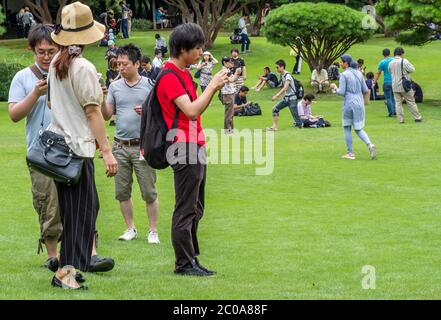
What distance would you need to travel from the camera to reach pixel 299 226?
11.3 meters

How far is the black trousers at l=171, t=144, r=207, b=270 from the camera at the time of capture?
7.73 meters

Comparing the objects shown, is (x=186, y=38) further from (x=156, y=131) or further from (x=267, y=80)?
(x=267, y=80)

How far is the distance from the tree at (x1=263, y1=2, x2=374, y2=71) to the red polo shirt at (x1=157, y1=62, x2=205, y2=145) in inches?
976

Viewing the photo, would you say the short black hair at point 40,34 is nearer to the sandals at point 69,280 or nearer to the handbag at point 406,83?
the sandals at point 69,280

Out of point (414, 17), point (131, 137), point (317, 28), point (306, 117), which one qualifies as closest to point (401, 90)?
point (306, 117)

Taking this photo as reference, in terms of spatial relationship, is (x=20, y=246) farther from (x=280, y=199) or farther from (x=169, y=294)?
(x=280, y=199)

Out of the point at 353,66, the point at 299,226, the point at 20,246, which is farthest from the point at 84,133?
the point at 353,66

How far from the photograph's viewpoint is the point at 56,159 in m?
6.94

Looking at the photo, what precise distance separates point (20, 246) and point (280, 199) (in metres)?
4.76

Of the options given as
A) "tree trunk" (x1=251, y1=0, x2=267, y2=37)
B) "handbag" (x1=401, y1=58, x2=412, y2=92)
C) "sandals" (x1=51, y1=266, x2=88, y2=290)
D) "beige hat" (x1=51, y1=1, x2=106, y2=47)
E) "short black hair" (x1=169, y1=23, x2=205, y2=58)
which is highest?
"beige hat" (x1=51, y1=1, x2=106, y2=47)

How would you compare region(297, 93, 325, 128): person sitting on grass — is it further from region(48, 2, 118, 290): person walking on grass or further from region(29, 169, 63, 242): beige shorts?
region(48, 2, 118, 290): person walking on grass

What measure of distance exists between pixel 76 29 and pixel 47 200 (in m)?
1.62

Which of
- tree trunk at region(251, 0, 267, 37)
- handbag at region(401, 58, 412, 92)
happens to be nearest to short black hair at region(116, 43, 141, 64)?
handbag at region(401, 58, 412, 92)

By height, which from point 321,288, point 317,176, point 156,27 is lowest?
point 156,27
